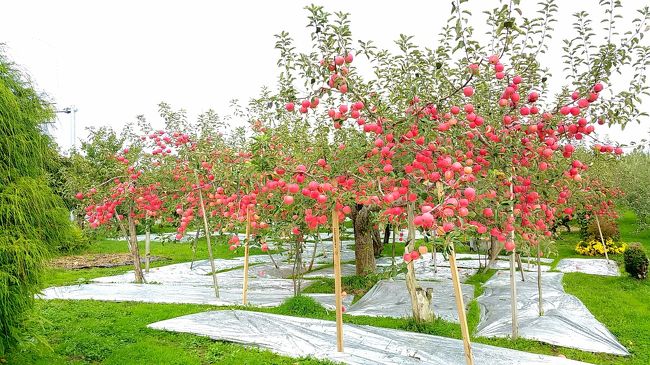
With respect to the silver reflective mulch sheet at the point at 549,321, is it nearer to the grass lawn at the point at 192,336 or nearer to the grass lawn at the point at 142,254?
the grass lawn at the point at 192,336

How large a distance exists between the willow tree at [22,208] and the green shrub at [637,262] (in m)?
11.4

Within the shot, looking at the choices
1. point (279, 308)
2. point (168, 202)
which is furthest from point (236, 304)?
point (168, 202)

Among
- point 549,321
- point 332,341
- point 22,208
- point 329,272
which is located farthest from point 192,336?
point 329,272

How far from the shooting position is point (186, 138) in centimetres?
979

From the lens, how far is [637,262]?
10898 mm

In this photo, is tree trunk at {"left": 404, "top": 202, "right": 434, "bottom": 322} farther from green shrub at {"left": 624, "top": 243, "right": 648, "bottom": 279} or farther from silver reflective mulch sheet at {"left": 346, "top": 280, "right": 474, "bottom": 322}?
green shrub at {"left": 624, "top": 243, "right": 648, "bottom": 279}

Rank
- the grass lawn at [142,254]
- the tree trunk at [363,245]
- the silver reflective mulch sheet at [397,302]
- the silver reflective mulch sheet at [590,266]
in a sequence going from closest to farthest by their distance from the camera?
the silver reflective mulch sheet at [397,302] → the tree trunk at [363,245] → the grass lawn at [142,254] → the silver reflective mulch sheet at [590,266]

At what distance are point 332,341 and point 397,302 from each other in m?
3.26

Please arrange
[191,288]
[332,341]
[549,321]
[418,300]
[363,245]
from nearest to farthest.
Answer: [332,341] < [549,321] < [418,300] < [191,288] < [363,245]

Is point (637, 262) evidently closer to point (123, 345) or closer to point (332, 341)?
point (332, 341)

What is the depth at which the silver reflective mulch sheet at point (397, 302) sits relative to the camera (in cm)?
814

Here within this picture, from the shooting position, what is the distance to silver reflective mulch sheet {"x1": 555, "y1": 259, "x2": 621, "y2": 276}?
41.5ft

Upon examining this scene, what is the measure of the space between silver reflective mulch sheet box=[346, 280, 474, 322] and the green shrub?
390cm

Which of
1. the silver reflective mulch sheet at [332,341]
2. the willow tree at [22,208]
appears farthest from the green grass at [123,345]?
the willow tree at [22,208]
